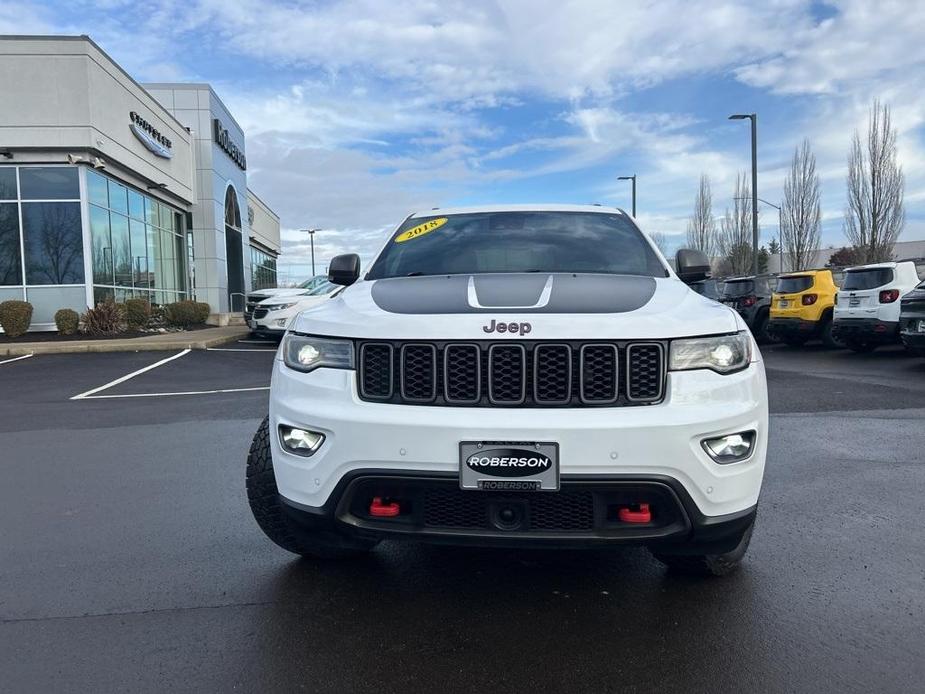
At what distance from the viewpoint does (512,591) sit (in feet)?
9.91

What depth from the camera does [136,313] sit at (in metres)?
18.3

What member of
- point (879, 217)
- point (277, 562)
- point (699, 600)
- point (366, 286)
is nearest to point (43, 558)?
point (277, 562)

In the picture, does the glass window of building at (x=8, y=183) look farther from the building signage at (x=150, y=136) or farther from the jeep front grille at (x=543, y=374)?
the jeep front grille at (x=543, y=374)

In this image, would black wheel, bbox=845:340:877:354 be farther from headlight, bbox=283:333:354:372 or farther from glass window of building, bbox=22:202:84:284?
glass window of building, bbox=22:202:84:284

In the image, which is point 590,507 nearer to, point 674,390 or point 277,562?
point 674,390

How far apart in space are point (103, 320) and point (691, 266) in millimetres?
16451

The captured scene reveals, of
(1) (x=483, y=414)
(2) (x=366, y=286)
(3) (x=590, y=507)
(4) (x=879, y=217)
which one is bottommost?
(3) (x=590, y=507)

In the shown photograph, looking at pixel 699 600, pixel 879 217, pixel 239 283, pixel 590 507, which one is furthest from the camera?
pixel 239 283

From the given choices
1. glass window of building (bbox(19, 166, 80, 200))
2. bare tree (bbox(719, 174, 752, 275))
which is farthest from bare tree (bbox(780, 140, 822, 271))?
glass window of building (bbox(19, 166, 80, 200))

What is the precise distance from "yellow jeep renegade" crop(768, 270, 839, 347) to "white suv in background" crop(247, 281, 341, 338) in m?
9.77

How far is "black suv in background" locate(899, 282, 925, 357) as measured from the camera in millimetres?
10289

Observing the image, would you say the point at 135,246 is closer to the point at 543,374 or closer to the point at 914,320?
the point at 914,320

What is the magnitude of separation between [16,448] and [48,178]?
1419 cm

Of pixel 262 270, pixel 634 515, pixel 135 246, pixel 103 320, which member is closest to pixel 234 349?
pixel 103 320
